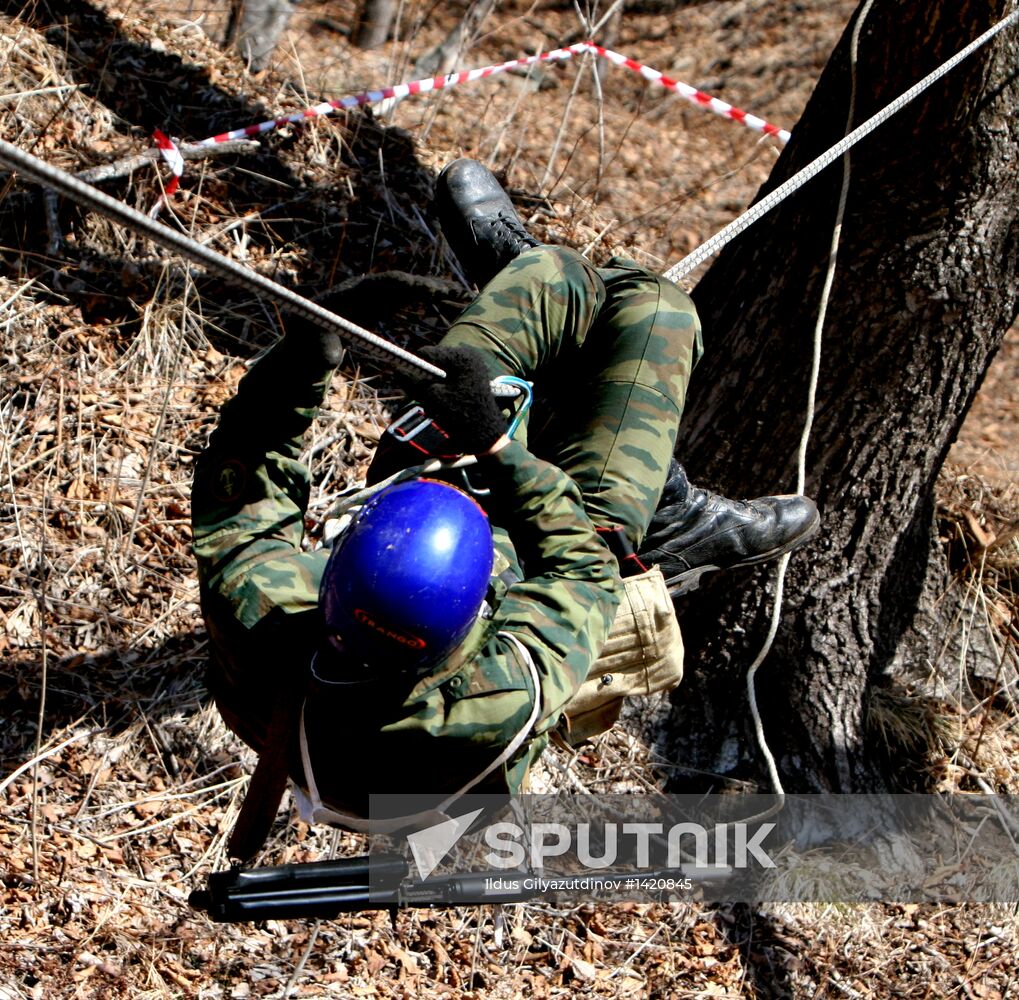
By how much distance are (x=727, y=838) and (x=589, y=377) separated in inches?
75.8

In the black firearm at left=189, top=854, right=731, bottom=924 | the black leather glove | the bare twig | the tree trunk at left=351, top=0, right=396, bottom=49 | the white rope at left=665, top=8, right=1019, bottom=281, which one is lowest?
the black firearm at left=189, top=854, right=731, bottom=924

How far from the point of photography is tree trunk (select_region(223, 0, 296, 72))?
6137 mm

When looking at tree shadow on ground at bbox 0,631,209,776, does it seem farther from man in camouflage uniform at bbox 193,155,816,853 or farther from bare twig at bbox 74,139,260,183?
bare twig at bbox 74,139,260,183

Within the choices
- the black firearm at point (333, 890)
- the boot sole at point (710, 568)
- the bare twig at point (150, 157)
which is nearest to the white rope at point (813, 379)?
the boot sole at point (710, 568)

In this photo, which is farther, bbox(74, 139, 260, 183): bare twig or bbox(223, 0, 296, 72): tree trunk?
bbox(223, 0, 296, 72): tree trunk

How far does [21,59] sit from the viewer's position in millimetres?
5230

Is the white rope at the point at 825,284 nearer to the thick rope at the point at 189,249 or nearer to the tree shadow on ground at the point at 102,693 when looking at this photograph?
the thick rope at the point at 189,249

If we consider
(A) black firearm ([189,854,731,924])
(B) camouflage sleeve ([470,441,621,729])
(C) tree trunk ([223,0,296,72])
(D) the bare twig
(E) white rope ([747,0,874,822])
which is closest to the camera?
(B) camouflage sleeve ([470,441,621,729])

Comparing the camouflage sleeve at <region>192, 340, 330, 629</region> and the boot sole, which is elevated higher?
the camouflage sleeve at <region>192, 340, 330, 629</region>

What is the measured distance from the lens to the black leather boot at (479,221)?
3744mm

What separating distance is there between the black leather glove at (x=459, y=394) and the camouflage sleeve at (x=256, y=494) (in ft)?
0.86

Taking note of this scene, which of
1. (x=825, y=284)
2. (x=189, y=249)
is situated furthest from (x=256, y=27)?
(x=189, y=249)

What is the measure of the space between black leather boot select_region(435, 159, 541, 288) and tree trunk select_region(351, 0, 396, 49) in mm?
5872

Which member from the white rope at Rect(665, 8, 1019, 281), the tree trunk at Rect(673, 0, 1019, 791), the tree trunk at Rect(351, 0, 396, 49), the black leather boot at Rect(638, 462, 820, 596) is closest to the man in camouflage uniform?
the black leather boot at Rect(638, 462, 820, 596)
